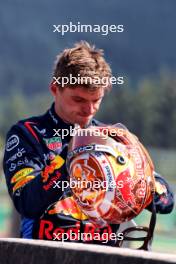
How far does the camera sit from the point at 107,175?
3680mm

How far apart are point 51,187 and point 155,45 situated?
47.0 m

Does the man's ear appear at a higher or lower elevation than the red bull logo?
higher

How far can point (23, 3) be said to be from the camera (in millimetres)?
60625

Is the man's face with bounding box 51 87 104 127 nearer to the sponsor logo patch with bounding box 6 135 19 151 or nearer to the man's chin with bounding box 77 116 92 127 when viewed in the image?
the man's chin with bounding box 77 116 92 127

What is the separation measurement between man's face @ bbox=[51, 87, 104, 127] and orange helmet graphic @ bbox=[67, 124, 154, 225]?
404mm

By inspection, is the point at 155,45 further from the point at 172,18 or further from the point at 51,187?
the point at 51,187

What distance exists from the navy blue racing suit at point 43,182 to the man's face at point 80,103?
6 cm

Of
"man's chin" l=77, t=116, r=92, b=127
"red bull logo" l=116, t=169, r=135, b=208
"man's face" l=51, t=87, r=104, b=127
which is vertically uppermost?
"man's face" l=51, t=87, r=104, b=127

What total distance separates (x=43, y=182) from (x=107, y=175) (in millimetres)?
320

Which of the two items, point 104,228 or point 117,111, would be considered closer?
point 104,228

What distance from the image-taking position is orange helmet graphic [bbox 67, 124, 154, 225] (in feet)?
12.1

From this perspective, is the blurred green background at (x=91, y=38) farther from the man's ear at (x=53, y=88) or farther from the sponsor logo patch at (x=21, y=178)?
the sponsor logo patch at (x=21, y=178)

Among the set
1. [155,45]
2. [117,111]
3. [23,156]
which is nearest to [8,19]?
[155,45]

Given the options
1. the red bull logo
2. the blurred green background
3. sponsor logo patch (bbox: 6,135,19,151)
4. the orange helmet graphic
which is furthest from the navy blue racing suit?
the blurred green background
